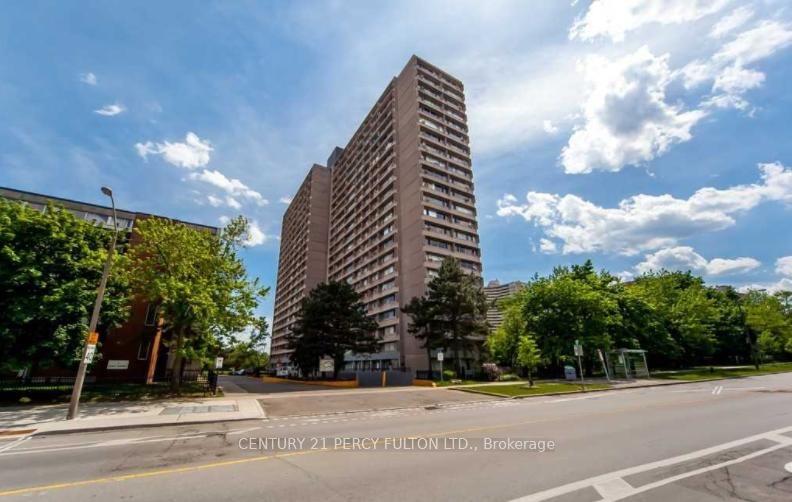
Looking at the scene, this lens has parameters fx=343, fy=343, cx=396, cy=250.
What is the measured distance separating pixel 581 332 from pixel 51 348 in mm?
39531

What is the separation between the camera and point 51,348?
16.2 m

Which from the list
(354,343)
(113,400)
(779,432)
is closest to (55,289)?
(113,400)

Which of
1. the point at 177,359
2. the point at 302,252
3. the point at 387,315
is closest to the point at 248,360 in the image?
the point at 302,252

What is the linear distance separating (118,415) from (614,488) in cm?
1701

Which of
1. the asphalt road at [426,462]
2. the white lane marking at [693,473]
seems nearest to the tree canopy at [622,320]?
Answer: the asphalt road at [426,462]

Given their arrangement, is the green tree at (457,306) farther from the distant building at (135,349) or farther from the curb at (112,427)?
the curb at (112,427)

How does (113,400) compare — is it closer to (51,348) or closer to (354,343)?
(51,348)

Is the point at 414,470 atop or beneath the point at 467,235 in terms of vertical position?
beneath

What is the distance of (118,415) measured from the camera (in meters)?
13.7

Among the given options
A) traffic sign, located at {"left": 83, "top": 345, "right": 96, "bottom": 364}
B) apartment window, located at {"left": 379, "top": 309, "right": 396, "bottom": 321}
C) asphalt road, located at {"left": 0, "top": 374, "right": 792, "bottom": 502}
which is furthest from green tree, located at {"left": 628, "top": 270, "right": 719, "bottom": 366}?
traffic sign, located at {"left": 83, "top": 345, "right": 96, "bottom": 364}

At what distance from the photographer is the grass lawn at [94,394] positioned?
16.6 m

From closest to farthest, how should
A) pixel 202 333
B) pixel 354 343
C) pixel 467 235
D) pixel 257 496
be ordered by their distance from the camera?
pixel 257 496, pixel 202 333, pixel 354 343, pixel 467 235

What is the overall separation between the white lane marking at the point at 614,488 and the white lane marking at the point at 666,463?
101 mm

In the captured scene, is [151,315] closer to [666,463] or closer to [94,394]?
[94,394]
